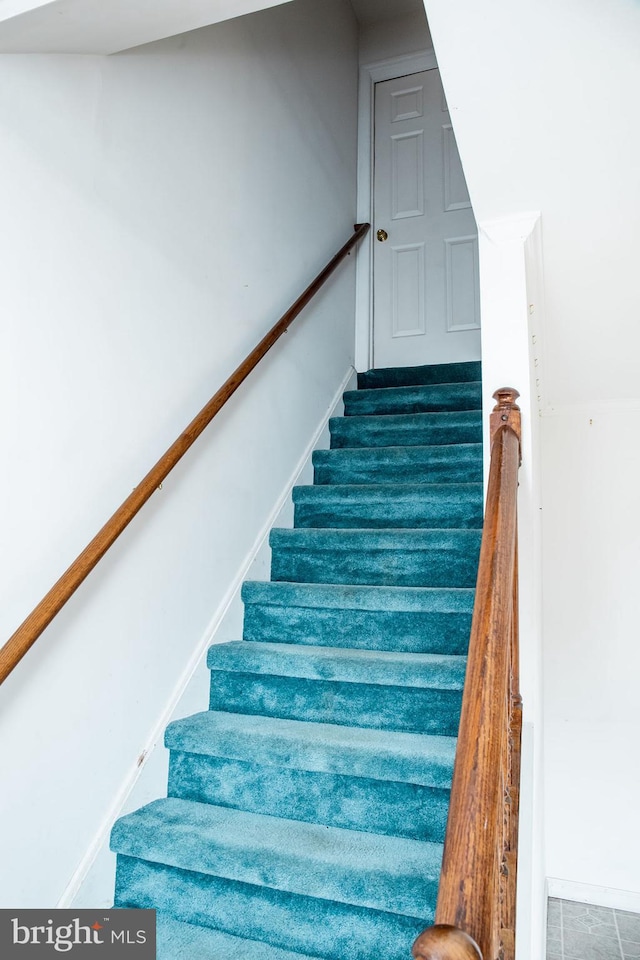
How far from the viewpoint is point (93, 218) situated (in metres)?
1.88

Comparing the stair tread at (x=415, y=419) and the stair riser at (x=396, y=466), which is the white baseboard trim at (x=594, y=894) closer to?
the stair riser at (x=396, y=466)

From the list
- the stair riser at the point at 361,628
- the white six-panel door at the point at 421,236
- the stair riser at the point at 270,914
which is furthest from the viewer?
the white six-panel door at the point at 421,236

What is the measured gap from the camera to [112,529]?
1749 millimetres

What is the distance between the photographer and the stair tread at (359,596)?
2.26 metres

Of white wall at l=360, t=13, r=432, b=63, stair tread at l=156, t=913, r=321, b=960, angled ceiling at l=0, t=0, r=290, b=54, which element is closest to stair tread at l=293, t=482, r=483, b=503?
stair tread at l=156, t=913, r=321, b=960

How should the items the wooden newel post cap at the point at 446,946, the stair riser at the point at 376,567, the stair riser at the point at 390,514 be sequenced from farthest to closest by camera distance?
the stair riser at the point at 390,514 < the stair riser at the point at 376,567 < the wooden newel post cap at the point at 446,946

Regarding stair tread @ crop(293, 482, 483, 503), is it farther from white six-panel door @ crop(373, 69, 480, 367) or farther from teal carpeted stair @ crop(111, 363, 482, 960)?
white six-panel door @ crop(373, 69, 480, 367)

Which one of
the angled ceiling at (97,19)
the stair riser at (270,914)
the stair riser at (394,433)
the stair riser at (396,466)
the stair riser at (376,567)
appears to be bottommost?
the stair riser at (270,914)

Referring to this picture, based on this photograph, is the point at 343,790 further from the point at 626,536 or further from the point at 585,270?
the point at 626,536

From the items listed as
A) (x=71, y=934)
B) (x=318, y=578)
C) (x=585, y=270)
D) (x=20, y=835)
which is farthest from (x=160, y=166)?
(x=71, y=934)

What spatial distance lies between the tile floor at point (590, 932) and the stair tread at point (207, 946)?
1.49m

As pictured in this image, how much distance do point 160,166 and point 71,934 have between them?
2.18 m

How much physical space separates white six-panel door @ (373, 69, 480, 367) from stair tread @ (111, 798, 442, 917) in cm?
311

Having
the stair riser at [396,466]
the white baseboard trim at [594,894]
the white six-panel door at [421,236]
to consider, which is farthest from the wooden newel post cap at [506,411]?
the white six-panel door at [421,236]
